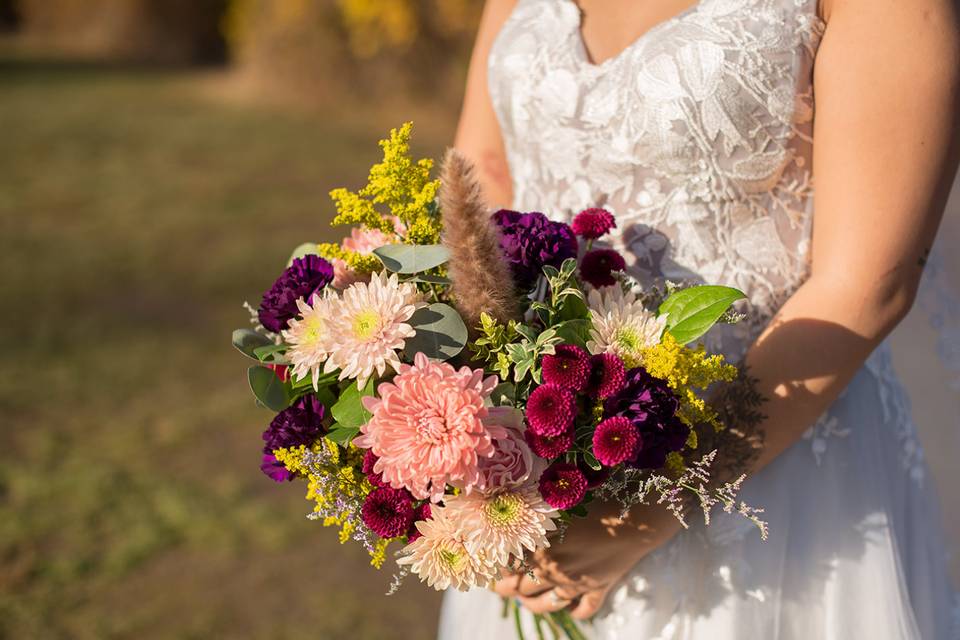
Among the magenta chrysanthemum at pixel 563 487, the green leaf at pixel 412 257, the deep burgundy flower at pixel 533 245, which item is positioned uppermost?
the deep burgundy flower at pixel 533 245

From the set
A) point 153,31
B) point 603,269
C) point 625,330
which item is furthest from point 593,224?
point 153,31

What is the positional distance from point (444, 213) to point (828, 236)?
642 millimetres

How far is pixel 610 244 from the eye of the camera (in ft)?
5.61

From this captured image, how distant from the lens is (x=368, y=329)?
1291mm

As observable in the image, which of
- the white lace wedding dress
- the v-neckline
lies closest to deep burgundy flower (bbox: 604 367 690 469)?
the white lace wedding dress

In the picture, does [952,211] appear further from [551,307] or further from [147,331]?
[147,331]

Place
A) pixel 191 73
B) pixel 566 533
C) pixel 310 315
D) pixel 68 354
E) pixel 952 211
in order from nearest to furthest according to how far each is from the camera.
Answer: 1. pixel 310 315
2. pixel 566 533
3. pixel 952 211
4. pixel 68 354
5. pixel 191 73

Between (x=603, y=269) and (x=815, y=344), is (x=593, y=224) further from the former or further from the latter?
(x=815, y=344)

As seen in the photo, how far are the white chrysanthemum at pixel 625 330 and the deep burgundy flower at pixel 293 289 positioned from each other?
0.44 m

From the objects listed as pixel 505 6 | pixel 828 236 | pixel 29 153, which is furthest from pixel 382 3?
pixel 828 236

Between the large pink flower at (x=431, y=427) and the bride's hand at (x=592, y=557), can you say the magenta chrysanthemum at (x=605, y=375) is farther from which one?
the bride's hand at (x=592, y=557)

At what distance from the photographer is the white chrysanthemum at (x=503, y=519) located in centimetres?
130

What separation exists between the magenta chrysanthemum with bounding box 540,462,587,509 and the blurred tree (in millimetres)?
19402

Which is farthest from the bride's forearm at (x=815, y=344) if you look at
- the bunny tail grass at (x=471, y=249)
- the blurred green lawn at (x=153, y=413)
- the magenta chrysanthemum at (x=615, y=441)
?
the blurred green lawn at (x=153, y=413)
